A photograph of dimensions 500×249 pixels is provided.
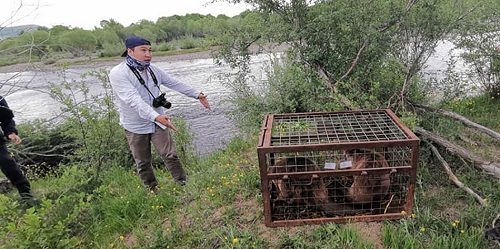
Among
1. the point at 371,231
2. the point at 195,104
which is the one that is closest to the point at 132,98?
the point at 371,231

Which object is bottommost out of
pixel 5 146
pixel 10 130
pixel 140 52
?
pixel 5 146

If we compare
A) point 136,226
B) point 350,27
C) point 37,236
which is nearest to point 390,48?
point 350,27

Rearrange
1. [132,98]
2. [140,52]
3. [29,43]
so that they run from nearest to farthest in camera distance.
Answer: [29,43] < [132,98] < [140,52]

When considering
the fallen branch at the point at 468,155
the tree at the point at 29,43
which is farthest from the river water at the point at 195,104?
the fallen branch at the point at 468,155

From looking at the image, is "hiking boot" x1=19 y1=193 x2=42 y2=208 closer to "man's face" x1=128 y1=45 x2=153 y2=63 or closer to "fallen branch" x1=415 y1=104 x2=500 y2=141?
"man's face" x1=128 y1=45 x2=153 y2=63

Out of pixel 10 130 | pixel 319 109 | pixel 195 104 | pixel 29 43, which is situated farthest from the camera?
pixel 195 104

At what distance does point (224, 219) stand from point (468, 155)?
233 cm

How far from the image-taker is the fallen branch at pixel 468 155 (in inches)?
121

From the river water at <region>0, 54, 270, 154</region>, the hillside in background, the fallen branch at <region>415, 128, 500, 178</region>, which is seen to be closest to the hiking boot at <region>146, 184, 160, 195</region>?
the river water at <region>0, 54, 270, 154</region>

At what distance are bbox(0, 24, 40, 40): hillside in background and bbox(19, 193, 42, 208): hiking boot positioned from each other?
2064mm

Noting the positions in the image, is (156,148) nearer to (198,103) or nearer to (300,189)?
(300,189)

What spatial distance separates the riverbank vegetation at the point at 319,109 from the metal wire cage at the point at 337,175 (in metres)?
0.15

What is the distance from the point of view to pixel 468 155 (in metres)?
3.27

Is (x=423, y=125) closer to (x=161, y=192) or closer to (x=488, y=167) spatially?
(x=488, y=167)
